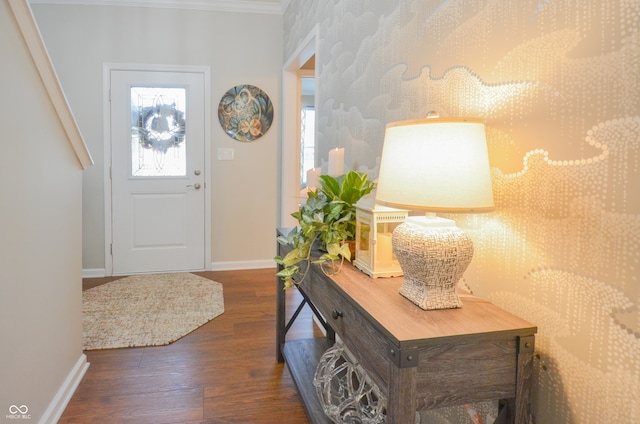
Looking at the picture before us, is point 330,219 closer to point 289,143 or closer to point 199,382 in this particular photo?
point 199,382

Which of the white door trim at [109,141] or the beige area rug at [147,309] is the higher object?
the white door trim at [109,141]

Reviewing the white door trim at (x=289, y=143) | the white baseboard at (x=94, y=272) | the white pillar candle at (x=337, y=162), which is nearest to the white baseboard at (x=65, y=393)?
the white pillar candle at (x=337, y=162)

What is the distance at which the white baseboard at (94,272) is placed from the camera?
407 centimetres

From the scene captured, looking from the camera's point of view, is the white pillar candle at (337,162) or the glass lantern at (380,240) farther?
the white pillar candle at (337,162)

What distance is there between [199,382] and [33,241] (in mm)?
1026

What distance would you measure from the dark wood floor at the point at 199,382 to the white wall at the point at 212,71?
152cm

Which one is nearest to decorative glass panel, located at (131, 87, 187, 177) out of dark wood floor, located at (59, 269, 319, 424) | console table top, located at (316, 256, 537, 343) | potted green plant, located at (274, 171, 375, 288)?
dark wood floor, located at (59, 269, 319, 424)

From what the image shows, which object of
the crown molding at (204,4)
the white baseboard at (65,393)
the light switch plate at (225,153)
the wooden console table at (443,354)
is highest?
the crown molding at (204,4)

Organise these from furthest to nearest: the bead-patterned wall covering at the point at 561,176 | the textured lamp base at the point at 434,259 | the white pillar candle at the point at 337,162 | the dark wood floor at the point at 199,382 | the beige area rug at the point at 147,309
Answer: the beige area rug at the point at 147,309 → the white pillar candle at the point at 337,162 → the dark wood floor at the point at 199,382 → the textured lamp base at the point at 434,259 → the bead-patterned wall covering at the point at 561,176

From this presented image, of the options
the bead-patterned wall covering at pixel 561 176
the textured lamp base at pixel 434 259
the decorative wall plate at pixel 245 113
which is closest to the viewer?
the bead-patterned wall covering at pixel 561 176

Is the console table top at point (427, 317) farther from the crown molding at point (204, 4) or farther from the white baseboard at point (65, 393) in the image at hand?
the crown molding at point (204, 4)

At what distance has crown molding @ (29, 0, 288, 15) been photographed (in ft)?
12.8

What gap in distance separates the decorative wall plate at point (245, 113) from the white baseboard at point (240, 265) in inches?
48.1

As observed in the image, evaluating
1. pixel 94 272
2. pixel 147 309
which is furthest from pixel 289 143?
pixel 94 272
